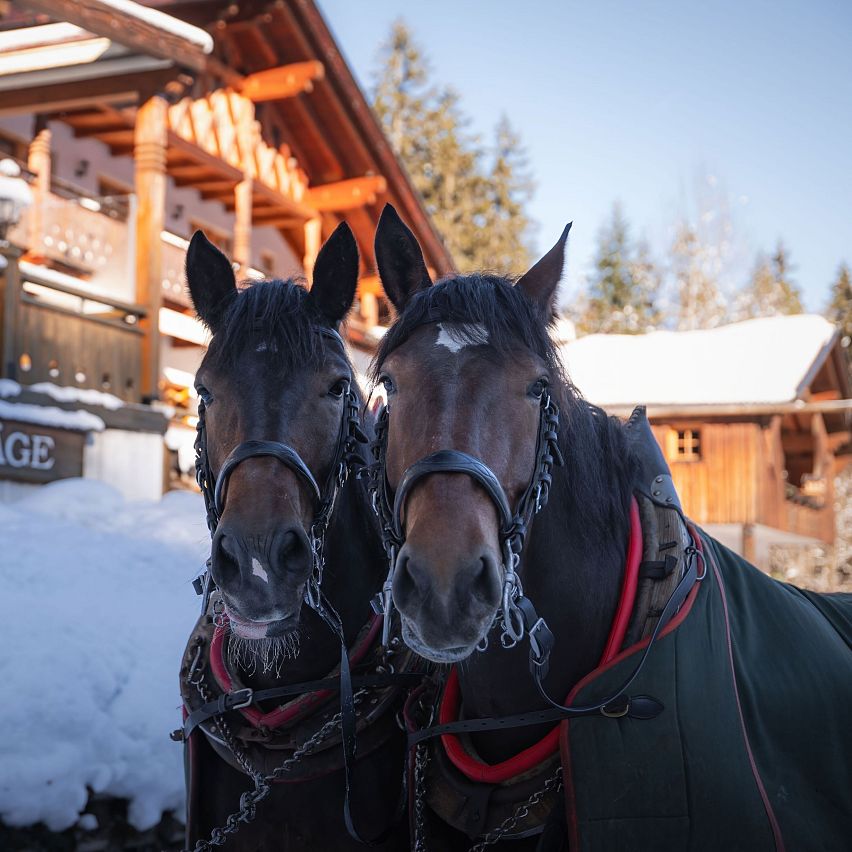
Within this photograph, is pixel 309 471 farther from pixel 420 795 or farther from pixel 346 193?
pixel 346 193

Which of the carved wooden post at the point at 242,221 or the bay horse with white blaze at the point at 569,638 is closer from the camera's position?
the bay horse with white blaze at the point at 569,638

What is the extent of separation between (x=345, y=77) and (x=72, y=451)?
8176mm

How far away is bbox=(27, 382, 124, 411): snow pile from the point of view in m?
8.62

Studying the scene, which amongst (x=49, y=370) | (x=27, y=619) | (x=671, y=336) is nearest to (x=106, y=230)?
(x=49, y=370)

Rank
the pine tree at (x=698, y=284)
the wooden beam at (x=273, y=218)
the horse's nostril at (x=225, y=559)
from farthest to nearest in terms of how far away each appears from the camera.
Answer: the pine tree at (x=698, y=284) → the wooden beam at (x=273, y=218) → the horse's nostril at (x=225, y=559)

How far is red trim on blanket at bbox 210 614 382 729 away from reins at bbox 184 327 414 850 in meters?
0.04

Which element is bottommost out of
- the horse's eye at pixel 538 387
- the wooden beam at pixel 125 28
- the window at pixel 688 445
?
the window at pixel 688 445

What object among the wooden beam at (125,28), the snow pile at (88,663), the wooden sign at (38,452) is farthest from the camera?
the wooden beam at (125,28)

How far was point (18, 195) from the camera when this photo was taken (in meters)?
8.34

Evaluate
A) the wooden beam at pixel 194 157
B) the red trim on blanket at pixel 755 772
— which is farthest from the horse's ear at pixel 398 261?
the wooden beam at pixel 194 157

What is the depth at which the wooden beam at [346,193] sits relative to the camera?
15453mm

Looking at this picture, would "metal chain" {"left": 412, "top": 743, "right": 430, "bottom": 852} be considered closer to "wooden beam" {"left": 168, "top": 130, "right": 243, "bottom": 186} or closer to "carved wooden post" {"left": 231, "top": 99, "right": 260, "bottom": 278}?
"wooden beam" {"left": 168, "top": 130, "right": 243, "bottom": 186}

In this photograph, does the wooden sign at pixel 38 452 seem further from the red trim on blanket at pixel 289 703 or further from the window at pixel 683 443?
the window at pixel 683 443

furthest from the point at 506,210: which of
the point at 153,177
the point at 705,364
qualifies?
the point at 153,177
